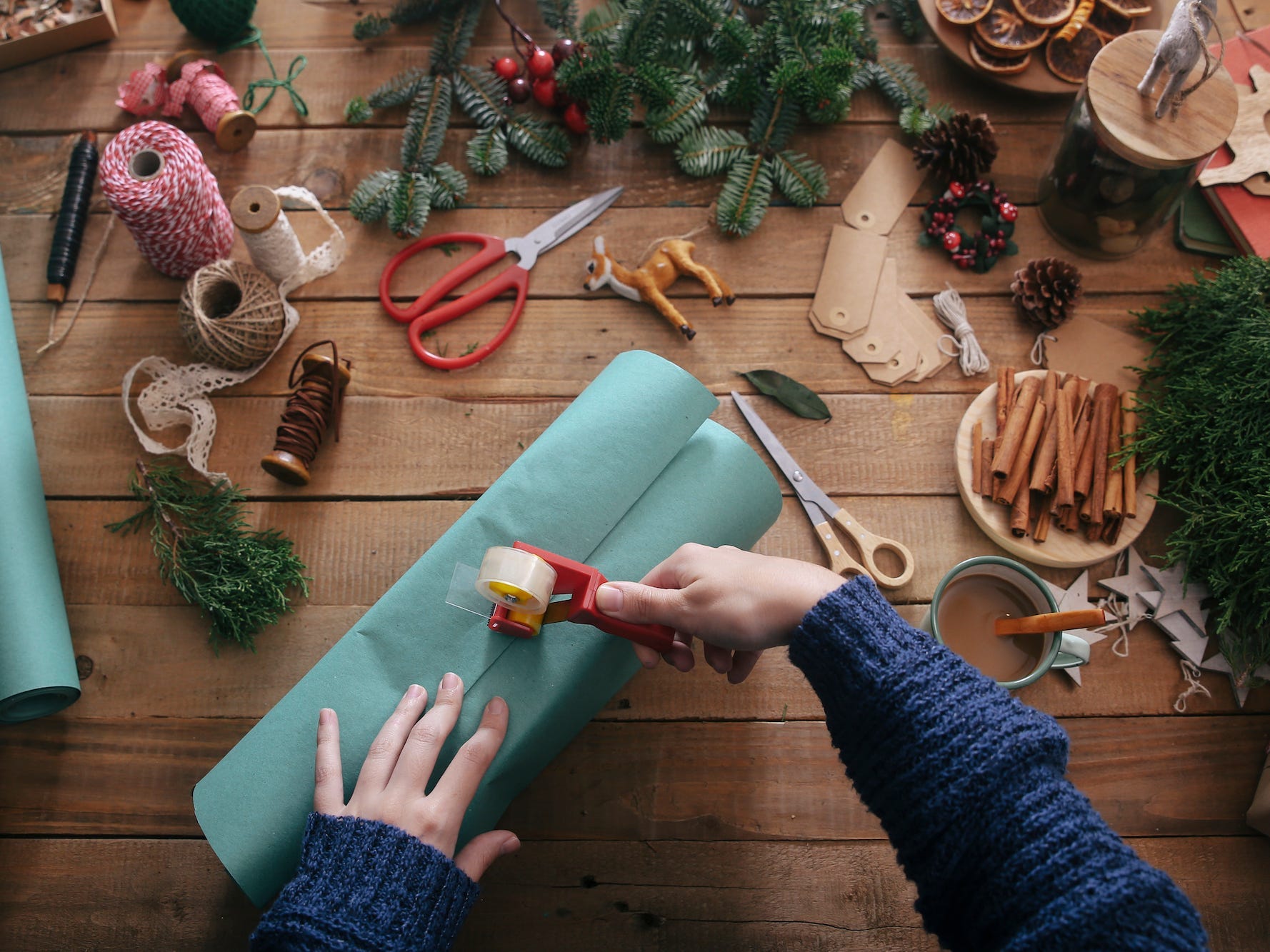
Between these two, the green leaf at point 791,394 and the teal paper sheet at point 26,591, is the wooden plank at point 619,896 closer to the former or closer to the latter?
the teal paper sheet at point 26,591

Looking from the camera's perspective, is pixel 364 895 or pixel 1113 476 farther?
pixel 1113 476

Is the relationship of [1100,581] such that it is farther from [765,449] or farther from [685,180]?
[685,180]

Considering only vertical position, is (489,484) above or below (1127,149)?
below

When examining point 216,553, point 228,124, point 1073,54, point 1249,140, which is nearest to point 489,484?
point 216,553

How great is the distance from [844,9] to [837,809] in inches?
41.2

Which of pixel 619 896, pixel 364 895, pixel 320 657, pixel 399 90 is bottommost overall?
pixel 619 896

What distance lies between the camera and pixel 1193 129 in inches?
40.0

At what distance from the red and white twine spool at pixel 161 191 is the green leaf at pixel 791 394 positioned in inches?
29.0

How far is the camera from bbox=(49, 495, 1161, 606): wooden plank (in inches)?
41.5

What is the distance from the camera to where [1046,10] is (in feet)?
3.94

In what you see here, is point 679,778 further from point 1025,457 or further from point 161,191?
point 161,191

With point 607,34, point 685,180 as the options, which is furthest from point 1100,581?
point 607,34

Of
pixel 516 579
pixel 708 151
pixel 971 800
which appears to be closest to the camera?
pixel 971 800

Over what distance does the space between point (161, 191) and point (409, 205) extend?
0.30 metres
